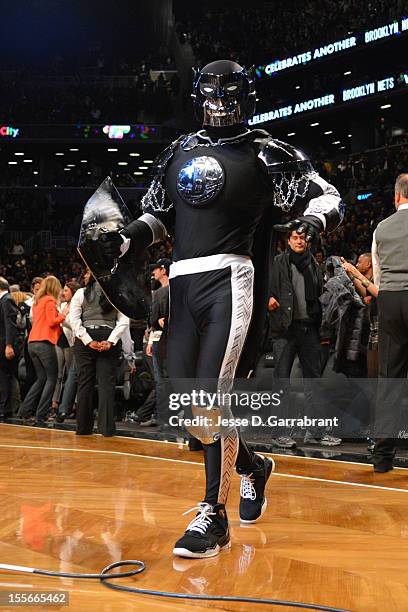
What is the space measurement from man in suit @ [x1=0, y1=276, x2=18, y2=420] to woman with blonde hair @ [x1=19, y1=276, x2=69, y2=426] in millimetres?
283

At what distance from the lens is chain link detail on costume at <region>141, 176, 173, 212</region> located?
3736mm

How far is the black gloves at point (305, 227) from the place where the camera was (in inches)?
130

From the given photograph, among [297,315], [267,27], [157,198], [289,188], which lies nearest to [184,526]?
[157,198]

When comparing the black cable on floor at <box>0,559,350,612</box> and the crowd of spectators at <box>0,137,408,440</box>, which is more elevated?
the crowd of spectators at <box>0,137,408,440</box>

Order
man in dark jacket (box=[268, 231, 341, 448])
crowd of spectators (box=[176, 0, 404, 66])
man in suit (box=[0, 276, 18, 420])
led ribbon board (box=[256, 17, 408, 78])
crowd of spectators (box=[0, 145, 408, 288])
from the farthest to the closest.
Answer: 1. crowd of spectators (box=[176, 0, 404, 66])
2. led ribbon board (box=[256, 17, 408, 78])
3. crowd of spectators (box=[0, 145, 408, 288])
4. man in suit (box=[0, 276, 18, 420])
5. man in dark jacket (box=[268, 231, 341, 448])

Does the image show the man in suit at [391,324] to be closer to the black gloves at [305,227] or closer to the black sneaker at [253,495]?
the black sneaker at [253,495]

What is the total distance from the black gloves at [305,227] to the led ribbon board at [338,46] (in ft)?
86.8

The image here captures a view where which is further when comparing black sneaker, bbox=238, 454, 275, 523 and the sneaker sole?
black sneaker, bbox=238, 454, 275, 523

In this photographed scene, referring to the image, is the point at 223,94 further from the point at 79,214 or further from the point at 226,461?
the point at 79,214

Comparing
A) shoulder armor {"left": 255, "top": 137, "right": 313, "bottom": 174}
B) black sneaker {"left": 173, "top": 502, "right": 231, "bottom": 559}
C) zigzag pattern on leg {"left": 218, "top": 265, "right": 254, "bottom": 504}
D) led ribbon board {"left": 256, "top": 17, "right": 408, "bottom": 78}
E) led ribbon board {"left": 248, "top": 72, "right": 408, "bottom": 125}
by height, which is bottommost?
black sneaker {"left": 173, "top": 502, "right": 231, "bottom": 559}

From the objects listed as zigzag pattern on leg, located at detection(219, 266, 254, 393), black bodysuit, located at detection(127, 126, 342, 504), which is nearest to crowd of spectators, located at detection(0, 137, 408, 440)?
black bodysuit, located at detection(127, 126, 342, 504)

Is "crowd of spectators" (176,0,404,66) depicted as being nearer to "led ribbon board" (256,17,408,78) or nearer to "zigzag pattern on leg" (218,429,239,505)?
"led ribbon board" (256,17,408,78)

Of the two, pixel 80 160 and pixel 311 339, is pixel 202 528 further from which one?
pixel 80 160

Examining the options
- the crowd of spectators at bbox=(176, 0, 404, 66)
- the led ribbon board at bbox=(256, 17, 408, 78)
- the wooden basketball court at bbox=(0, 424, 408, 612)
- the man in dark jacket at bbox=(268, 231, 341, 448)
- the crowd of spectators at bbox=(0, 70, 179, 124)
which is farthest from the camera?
the crowd of spectators at bbox=(0, 70, 179, 124)
